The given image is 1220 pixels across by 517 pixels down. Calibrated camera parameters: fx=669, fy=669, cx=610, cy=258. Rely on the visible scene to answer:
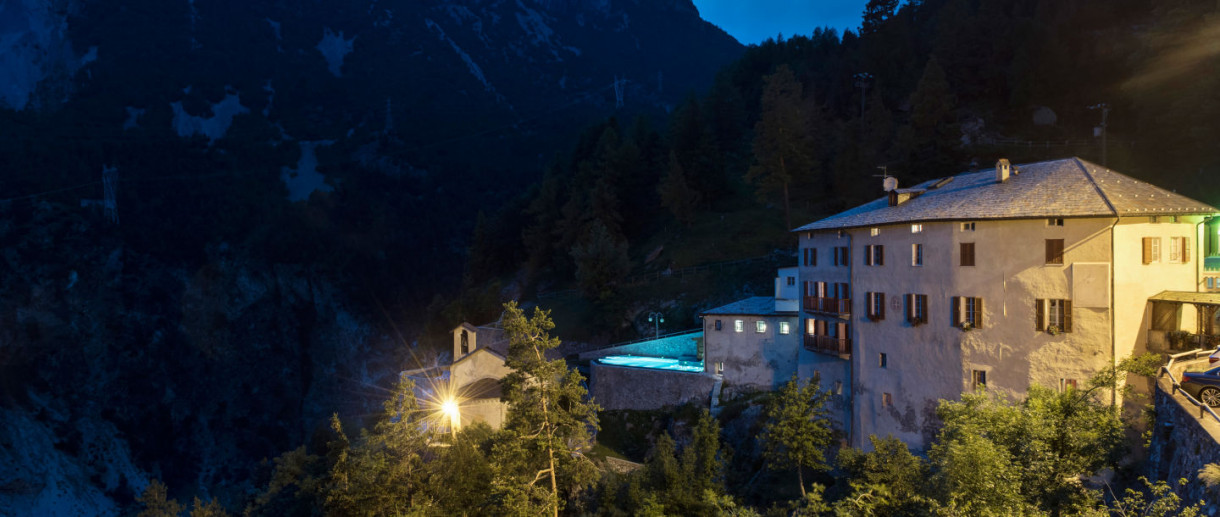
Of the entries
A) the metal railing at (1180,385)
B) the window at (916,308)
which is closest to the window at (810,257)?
the window at (916,308)

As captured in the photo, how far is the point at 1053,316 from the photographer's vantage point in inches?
963

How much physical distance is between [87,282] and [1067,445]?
9986 centimetres

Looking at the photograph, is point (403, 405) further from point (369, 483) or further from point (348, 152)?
point (348, 152)

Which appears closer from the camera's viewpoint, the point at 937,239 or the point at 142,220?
the point at 937,239

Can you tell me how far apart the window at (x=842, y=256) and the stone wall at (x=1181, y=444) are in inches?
536

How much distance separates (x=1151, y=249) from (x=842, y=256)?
12113 mm

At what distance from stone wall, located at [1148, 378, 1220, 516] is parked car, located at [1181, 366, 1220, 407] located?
34 cm

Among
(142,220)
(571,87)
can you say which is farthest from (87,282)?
(571,87)

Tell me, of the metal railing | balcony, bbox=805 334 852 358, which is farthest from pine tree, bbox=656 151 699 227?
the metal railing

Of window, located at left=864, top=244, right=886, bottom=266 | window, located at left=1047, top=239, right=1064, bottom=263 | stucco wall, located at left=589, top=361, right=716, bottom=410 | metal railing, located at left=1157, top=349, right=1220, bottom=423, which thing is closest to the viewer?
metal railing, located at left=1157, top=349, right=1220, bottom=423

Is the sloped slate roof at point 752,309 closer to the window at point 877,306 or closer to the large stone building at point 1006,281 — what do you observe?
the large stone building at point 1006,281

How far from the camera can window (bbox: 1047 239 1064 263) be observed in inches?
955

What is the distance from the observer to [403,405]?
26.9 metres

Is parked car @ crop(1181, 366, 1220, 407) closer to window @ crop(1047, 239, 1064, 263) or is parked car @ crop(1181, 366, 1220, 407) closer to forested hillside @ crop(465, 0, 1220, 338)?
window @ crop(1047, 239, 1064, 263)
